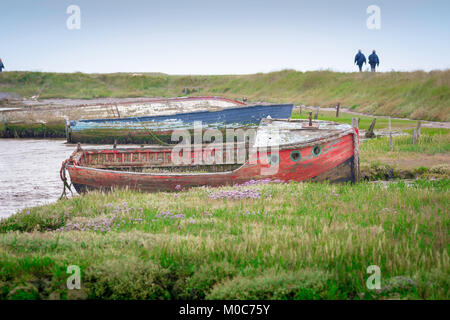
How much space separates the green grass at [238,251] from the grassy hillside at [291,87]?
795 inches

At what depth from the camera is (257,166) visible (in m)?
12.5

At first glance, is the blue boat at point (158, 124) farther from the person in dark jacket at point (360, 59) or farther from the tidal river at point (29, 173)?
the person in dark jacket at point (360, 59)

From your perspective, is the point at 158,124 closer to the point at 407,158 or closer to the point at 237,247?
the point at 407,158

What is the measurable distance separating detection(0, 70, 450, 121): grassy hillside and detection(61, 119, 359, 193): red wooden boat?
15035mm

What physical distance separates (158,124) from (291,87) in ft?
102

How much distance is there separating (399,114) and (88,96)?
154ft

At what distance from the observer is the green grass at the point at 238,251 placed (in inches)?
217

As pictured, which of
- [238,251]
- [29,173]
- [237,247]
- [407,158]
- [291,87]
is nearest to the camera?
[238,251]

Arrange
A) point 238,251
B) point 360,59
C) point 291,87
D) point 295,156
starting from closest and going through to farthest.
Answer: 1. point 238,251
2. point 295,156
3. point 360,59
4. point 291,87

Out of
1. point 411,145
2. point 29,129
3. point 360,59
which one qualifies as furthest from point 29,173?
point 360,59

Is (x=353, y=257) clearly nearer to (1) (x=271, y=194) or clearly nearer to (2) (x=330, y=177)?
(1) (x=271, y=194)

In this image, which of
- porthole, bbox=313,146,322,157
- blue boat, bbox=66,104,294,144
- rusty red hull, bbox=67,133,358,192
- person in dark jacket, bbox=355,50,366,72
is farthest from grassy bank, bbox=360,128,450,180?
person in dark jacket, bbox=355,50,366,72

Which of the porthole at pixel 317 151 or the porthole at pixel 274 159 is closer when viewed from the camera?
the porthole at pixel 274 159

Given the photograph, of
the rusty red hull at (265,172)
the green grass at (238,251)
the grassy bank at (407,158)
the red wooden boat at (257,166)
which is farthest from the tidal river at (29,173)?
the grassy bank at (407,158)
